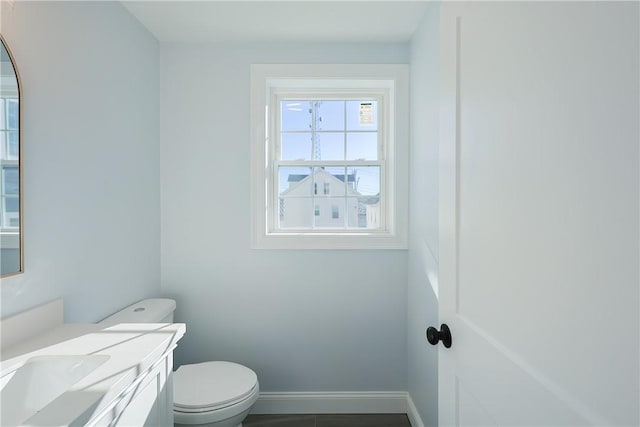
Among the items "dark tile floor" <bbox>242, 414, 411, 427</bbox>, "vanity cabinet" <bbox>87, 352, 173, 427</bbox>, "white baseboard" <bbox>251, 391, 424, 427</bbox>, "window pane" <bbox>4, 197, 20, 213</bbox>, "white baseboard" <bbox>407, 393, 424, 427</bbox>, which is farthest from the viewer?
"white baseboard" <bbox>251, 391, 424, 427</bbox>

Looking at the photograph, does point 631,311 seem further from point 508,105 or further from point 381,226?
point 381,226

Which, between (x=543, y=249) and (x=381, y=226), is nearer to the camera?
(x=543, y=249)

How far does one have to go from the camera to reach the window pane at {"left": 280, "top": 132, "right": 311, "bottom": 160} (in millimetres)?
2434

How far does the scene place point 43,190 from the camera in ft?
4.31

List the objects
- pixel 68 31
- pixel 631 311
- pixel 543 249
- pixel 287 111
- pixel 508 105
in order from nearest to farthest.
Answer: pixel 631 311, pixel 543 249, pixel 508 105, pixel 68 31, pixel 287 111

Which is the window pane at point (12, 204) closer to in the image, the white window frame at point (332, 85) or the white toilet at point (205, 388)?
the white toilet at point (205, 388)

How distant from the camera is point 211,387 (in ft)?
5.69

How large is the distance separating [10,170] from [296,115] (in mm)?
1610

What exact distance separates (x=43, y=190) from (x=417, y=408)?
2.11 meters

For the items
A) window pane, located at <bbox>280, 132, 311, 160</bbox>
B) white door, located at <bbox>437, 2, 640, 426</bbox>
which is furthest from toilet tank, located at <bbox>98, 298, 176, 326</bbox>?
white door, located at <bbox>437, 2, 640, 426</bbox>

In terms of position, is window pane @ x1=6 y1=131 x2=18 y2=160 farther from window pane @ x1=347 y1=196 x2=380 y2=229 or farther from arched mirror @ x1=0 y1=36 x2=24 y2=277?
window pane @ x1=347 y1=196 x2=380 y2=229

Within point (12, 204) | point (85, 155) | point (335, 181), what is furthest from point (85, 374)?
point (335, 181)

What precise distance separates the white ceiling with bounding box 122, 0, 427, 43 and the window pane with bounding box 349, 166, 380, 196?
2.57ft

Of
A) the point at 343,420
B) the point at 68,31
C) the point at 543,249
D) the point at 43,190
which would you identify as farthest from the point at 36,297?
the point at 343,420
